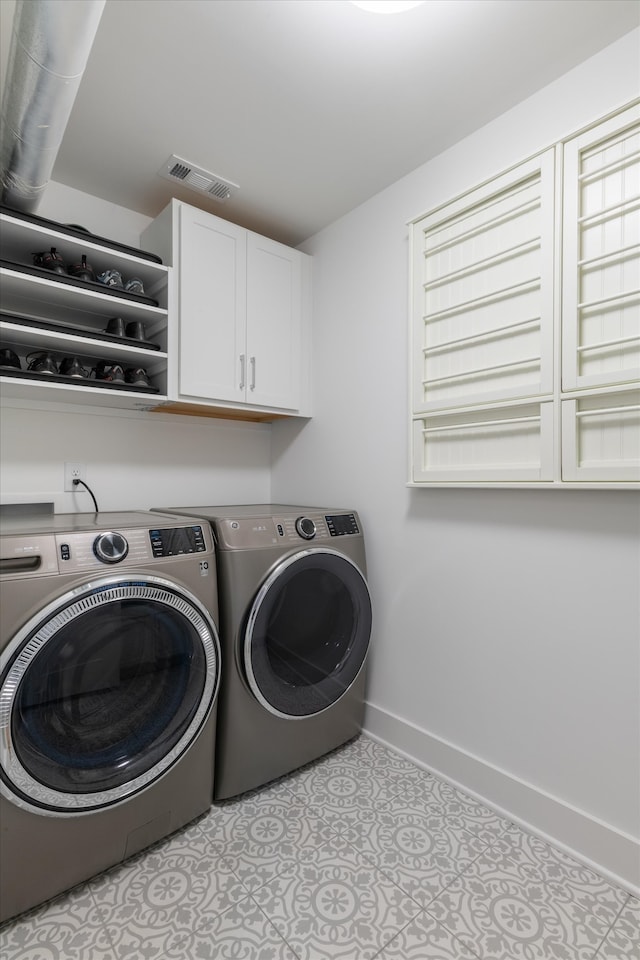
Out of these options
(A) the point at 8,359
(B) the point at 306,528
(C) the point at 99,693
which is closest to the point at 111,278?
(A) the point at 8,359

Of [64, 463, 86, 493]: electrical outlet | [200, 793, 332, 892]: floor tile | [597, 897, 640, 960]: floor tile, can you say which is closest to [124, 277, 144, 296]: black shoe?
[64, 463, 86, 493]: electrical outlet

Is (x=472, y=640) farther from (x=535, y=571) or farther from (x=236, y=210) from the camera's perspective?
(x=236, y=210)

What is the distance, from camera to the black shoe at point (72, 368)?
174 cm

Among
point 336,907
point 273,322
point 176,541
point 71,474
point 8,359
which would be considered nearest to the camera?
point 336,907

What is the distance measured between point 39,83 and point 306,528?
1488 mm

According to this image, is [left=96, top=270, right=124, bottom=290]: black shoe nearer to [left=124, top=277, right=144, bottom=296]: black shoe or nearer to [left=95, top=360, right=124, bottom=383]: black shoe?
[left=124, top=277, right=144, bottom=296]: black shoe

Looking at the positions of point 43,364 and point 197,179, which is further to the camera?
point 197,179

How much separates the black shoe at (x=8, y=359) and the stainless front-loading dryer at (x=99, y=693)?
0.57 metres

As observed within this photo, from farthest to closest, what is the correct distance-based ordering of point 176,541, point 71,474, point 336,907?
1. point 71,474
2. point 176,541
3. point 336,907

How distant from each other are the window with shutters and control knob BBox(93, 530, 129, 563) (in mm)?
1076

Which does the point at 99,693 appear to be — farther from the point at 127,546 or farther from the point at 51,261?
the point at 51,261

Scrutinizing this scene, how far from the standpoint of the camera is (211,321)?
79.7 inches

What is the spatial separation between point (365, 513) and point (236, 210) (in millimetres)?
1522

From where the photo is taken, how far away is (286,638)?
1726 mm
